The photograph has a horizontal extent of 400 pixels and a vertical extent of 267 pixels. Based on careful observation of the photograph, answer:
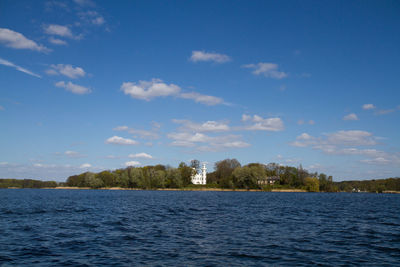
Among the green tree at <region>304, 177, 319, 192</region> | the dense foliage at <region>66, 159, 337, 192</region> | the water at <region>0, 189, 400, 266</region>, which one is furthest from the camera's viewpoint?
the green tree at <region>304, 177, 319, 192</region>

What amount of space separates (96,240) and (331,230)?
21177mm

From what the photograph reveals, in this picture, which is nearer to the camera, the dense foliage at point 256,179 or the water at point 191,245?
the water at point 191,245

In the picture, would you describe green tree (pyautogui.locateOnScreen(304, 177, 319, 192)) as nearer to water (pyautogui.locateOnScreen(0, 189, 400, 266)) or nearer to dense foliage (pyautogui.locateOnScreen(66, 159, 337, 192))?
dense foliage (pyautogui.locateOnScreen(66, 159, 337, 192))

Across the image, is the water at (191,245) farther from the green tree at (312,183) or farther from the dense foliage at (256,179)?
the green tree at (312,183)

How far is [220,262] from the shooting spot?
15758 millimetres

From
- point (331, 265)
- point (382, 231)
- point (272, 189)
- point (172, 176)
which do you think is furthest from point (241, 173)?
point (331, 265)

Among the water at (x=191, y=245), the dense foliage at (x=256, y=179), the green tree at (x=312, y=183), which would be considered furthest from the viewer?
the green tree at (x=312, y=183)

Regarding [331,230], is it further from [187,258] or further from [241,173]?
[241,173]

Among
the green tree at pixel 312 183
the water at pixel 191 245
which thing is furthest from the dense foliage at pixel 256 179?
the water at pixel 191 245

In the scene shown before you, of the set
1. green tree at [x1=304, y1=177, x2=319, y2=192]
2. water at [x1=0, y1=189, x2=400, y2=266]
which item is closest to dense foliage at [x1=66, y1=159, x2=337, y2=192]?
green tree at [x1=304, y1=177, x2=319, y2=192]

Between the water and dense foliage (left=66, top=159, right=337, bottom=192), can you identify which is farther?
dense foliage (left=66, top=159, right=337, bottom=192)

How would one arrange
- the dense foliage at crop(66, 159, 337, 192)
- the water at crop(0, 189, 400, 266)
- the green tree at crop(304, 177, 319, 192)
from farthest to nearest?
the green tree at crop(304, 177, 319, 192) < the dense foliage at crop(66, 159, 337, 192) < the water at crop(0, 189, 400, 266)

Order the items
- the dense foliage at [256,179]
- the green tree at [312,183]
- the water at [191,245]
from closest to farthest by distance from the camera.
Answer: the water at [191,245], the dense foliage at [256,179], the green tree at [312,183]

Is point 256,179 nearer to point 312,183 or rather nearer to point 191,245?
point 312,183
